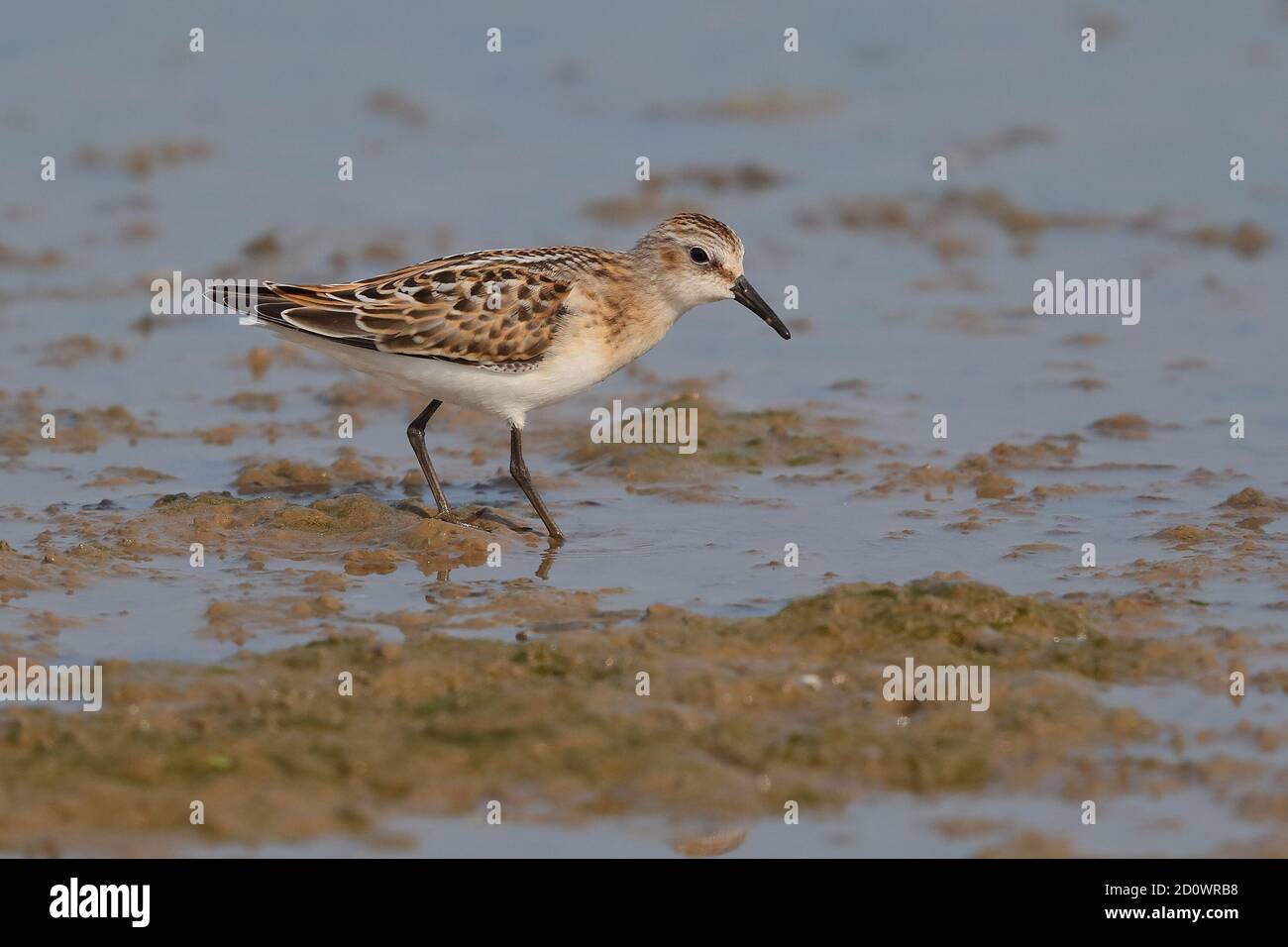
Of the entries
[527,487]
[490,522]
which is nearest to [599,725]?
[527,487]

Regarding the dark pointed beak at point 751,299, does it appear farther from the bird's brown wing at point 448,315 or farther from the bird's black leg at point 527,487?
the bird's black leg at point 527,487

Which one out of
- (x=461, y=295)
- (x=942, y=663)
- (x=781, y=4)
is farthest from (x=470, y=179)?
(x=942, y=663)

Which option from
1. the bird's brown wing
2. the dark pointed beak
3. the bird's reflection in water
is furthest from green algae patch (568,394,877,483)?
the bird's brown wing

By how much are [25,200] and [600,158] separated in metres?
5.72

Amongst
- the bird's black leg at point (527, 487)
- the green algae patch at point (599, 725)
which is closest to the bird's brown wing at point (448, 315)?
the bird's black leg at point (527, 487)

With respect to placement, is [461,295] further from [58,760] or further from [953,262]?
[953,262]

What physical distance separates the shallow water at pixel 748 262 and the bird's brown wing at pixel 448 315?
1247 mm

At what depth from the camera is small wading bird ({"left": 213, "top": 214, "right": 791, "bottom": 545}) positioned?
10.9m

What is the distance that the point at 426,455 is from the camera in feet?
37.4

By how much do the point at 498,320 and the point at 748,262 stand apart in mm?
6267

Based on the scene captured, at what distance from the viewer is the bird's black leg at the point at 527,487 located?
437 inches

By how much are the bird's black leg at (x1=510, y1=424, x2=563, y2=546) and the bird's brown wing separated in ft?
2.00

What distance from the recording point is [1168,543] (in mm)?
10664

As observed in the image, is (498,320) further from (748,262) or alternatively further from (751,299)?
(748,262)
